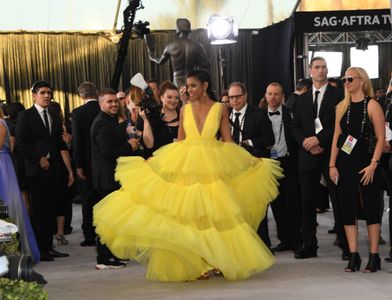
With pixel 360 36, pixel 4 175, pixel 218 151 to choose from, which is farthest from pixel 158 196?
pixel 360 36

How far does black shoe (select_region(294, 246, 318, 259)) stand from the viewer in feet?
26.9

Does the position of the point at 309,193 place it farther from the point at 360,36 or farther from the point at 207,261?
the point at 360,36

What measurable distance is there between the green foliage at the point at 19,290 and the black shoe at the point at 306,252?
193 inches

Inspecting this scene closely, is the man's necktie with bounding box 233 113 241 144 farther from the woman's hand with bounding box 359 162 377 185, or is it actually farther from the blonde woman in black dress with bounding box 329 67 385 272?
the woman's hand with bounding box 359 162 377 185

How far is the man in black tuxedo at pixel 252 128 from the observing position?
8.43 m

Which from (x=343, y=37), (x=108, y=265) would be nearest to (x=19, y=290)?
(x=108, y=265)

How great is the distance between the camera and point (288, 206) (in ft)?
29.1

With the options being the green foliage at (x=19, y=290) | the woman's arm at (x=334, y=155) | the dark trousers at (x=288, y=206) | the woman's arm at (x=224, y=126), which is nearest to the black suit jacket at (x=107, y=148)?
the woman's arm at (x=224, y=126)

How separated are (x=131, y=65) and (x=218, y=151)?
12.2 metres

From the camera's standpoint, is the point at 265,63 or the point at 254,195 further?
the point at 265,63

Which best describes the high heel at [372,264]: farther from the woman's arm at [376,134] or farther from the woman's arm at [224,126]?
the woman's arm at [224,126]

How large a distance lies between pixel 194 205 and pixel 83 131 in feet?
9.98

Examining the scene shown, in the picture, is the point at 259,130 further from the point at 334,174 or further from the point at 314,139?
the point at 334,174

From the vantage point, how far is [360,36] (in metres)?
19.9
